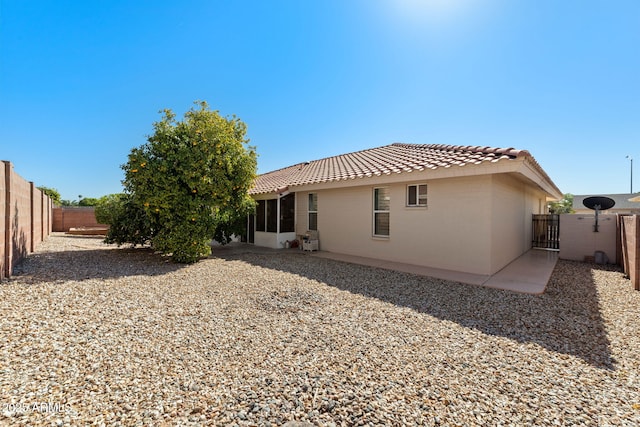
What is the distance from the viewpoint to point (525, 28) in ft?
26.6

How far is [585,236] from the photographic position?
10508mm

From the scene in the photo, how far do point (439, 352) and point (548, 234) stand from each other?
14.6 m

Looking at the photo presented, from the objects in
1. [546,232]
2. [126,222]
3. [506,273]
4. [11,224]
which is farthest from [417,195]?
[11,224]

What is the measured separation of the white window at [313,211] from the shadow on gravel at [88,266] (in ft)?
19.5

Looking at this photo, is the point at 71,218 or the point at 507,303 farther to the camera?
the point at 71,218

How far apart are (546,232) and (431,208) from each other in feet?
32.3

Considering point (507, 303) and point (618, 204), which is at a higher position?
point (618, 204)

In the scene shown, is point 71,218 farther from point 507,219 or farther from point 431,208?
point 507,219

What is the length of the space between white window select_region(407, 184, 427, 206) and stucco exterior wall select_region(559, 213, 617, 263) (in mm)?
7132

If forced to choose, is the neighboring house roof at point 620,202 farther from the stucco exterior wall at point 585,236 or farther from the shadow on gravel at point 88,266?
the shadow on gravel at point 88,266

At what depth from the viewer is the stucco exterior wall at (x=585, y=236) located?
10.1 meters

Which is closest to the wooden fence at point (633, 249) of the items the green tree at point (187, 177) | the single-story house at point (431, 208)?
the single-story house at point (431, 208)

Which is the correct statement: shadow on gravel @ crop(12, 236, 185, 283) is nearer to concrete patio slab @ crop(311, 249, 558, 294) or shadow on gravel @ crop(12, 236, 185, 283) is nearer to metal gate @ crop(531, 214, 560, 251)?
concrete patio slab @ crop(311, 249, 558, 294)

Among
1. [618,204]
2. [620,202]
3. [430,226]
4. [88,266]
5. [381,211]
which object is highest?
[620,202]
